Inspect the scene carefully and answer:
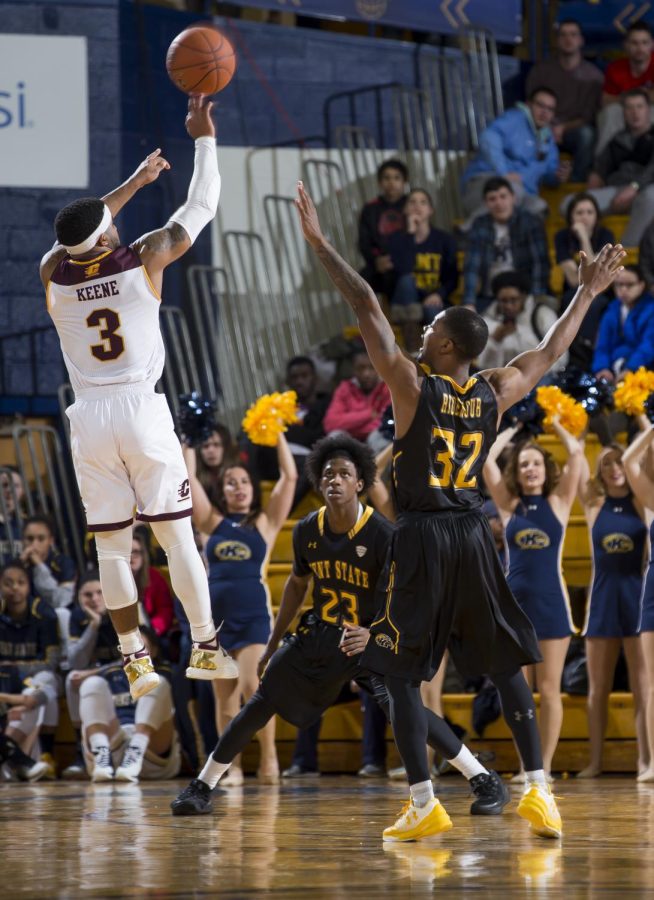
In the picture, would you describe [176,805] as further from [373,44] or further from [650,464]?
[373,44]

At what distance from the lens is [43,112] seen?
38.0 feet

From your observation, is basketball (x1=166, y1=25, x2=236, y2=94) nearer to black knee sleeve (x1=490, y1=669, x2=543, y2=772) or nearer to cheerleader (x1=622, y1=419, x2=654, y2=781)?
black knee sleeve (x1=490, y1=669, x2=543, y2=772)

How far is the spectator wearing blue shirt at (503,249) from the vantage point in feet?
35.8

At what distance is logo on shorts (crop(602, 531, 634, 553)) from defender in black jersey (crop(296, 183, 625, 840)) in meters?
3.12

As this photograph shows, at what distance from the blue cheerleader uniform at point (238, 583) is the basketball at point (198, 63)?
11.1ft

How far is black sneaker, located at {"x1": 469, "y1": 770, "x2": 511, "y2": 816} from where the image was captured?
5941 millimetres

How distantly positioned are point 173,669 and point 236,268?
14.5 feet

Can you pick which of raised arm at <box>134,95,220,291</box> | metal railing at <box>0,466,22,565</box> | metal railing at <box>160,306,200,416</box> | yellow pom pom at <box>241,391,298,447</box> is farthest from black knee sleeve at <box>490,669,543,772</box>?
metal railing at <box>160,306,200,416</box>

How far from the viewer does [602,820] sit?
571 cm

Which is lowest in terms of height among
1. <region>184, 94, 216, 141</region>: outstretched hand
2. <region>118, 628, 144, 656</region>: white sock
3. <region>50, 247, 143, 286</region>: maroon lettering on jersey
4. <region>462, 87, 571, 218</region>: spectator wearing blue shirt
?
<region>118, 628, 144, 656</region>: white sock

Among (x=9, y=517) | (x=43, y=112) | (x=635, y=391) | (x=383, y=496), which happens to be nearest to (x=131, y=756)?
(x=383, y=496)

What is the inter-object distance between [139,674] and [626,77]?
8.54m

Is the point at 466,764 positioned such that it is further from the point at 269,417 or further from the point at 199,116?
the point at 199,116

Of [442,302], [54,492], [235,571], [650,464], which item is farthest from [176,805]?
[442,302]
